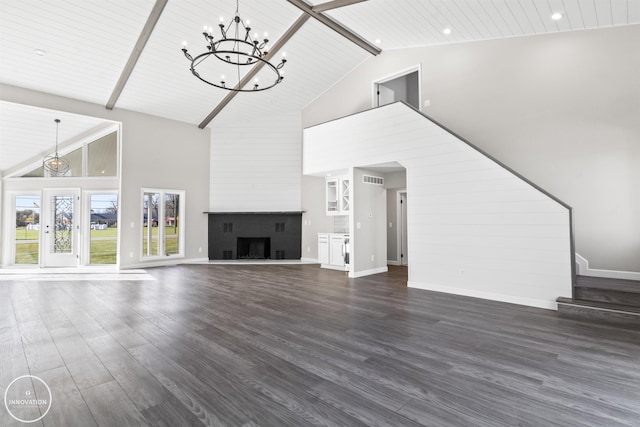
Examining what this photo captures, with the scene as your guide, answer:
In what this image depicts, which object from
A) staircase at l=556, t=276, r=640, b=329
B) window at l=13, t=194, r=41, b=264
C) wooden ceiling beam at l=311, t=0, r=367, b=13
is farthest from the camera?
window at l=13, t=194, r=41, b=264

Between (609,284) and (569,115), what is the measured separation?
2768 mm

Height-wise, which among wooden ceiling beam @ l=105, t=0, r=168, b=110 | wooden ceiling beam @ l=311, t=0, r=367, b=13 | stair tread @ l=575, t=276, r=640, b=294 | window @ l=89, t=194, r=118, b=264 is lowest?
stair tread @ l=575, t=276, r=640, b=294

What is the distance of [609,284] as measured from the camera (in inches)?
177

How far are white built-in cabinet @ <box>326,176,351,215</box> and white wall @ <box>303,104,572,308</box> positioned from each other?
1.46 m

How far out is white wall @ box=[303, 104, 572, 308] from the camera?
4.51m

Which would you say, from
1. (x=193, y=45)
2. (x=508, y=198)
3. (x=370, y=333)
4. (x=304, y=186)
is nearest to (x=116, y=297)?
(x=370, y=333)

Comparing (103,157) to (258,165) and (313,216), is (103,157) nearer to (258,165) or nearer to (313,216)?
(258,165)

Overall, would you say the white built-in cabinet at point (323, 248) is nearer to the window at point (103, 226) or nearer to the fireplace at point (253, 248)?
the fireplace at point (253, 248)

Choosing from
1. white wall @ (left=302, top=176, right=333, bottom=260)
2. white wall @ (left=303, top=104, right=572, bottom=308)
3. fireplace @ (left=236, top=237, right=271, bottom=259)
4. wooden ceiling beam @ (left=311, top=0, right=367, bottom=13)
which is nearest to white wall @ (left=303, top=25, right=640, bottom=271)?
white wall @ (left=303, top=104, right=572, bottom=308)

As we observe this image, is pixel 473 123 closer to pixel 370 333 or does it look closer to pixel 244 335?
pixel 370 333

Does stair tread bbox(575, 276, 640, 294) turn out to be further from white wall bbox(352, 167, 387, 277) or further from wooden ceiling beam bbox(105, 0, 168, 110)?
wooden ceiling beam bbox(105, 0, 168, 110)

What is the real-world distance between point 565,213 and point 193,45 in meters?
7.28

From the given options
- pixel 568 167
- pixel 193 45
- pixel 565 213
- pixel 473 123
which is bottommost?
pixel 565 213

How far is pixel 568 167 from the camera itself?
5.31m
